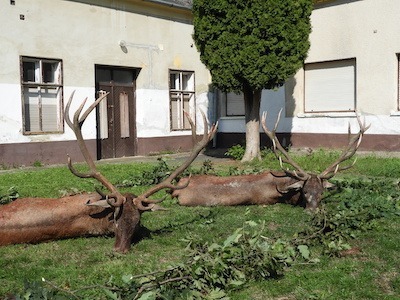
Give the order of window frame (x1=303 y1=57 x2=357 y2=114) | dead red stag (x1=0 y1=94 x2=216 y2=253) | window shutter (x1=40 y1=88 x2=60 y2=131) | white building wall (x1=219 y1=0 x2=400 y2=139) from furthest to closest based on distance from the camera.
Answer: window frame (x1=303 y1=57 x2=357 y2=114) → white building wall (x1=219 y1=0 x2=400 y2=139) → window shutter (x1=40 y1=88 x2=60 y2=131) → dead red stag (x1=0 y1=94 x2=216 y2=253)

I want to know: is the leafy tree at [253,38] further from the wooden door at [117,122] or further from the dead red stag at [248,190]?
the dead red stag at [248,190]

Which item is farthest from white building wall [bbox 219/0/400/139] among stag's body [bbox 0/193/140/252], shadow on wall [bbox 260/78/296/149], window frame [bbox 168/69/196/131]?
stag's body [bbox 0/193/140/252]

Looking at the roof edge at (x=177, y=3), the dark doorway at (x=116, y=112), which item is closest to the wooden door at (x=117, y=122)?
the dark doorway at (x=116, y=112)

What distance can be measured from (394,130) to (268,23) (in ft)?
16.7

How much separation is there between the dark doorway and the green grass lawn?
8.65 metres

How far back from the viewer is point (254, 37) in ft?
40.2

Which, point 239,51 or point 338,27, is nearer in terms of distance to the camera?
point 239,51

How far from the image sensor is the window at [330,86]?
15547mm

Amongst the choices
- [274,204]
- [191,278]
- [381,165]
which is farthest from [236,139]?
[191,278]

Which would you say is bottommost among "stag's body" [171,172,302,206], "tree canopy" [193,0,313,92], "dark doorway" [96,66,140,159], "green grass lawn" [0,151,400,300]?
"green grass lawn" [0,151,400,300]

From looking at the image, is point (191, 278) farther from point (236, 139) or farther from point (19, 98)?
point (236, 139)

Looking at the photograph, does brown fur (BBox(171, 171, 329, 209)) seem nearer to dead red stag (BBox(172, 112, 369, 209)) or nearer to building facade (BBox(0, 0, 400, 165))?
dead red stag (BBox(172, 112, 369, 209))

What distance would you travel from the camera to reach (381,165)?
37.7ft

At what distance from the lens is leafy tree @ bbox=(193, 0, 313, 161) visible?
39.9 feet
